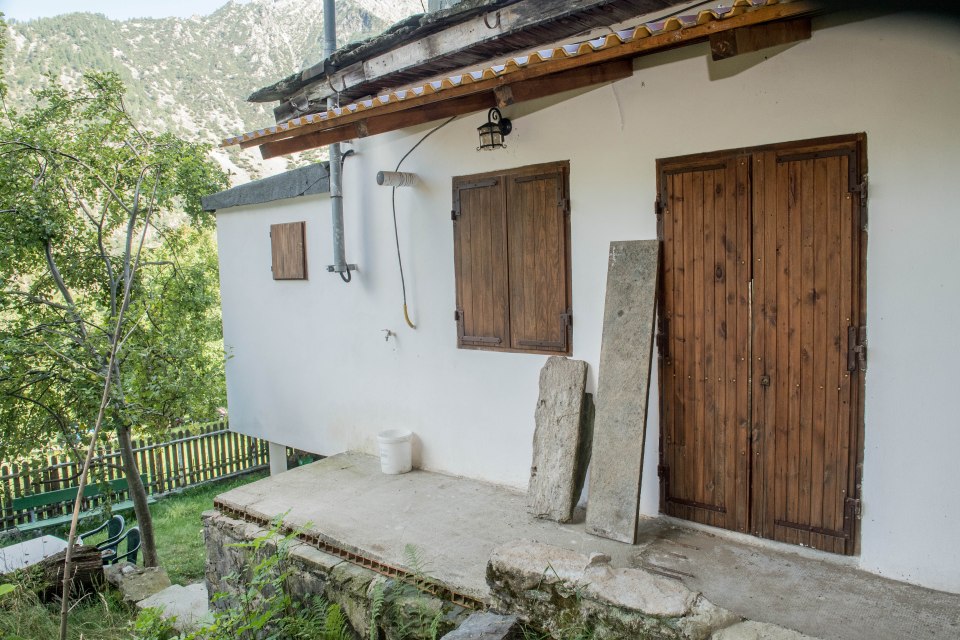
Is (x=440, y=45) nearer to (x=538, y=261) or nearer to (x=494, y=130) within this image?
(x=494, y=130)

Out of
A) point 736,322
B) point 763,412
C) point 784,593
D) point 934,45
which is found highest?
point 934,45

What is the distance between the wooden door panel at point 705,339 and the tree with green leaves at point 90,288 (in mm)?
5485

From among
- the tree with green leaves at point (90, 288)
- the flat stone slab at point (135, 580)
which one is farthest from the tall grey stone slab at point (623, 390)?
the tree with green leaves at point (90, 288)

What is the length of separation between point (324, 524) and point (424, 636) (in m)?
1.40

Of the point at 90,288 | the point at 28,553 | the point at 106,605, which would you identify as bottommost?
the point at 106,605

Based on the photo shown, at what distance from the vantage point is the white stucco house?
3416 mm

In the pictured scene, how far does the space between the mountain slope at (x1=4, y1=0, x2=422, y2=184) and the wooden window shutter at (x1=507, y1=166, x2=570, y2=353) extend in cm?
2792

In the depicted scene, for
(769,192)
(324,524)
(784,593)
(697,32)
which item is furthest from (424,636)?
(697,32)

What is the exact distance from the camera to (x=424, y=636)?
12.2 ft

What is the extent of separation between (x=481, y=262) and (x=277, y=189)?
3.20 meters

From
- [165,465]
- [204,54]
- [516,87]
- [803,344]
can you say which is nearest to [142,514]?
[165,465]

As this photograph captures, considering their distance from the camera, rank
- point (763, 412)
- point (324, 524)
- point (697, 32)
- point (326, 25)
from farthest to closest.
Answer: point (326, 25)
point (324, 524)
point (763, 412)
point (697, 32)

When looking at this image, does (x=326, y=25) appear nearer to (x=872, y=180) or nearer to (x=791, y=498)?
(x=872, y=180)

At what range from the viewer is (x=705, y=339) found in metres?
4.21
